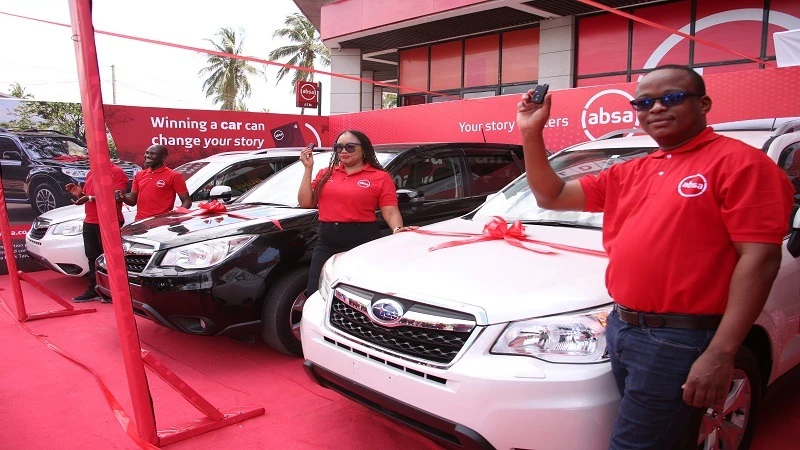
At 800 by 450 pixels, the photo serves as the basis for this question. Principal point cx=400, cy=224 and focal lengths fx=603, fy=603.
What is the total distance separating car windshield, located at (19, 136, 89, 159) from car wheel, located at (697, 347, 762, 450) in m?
7.89

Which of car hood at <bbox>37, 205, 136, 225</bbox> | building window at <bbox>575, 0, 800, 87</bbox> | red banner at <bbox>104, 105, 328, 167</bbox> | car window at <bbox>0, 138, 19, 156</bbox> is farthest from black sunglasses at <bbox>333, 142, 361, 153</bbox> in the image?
building window at <bbox>575, 0, 800, 87</bbox>

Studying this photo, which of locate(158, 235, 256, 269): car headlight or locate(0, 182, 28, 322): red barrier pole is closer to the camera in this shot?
locate(158, 235, 256, 269): car headlight

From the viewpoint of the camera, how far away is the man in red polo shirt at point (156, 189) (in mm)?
5906

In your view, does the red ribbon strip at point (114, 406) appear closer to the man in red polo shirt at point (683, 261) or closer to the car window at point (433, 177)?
the man in red polo shirt at point (683, 261)

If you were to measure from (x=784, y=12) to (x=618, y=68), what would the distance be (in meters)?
3.02

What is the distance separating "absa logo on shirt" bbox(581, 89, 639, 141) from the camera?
22.0 ft

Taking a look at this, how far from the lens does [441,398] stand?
2270mm

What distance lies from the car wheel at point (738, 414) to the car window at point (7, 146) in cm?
834

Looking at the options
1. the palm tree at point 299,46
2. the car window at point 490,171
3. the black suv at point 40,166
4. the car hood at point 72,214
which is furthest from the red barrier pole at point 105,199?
the palm tree at point 299,46

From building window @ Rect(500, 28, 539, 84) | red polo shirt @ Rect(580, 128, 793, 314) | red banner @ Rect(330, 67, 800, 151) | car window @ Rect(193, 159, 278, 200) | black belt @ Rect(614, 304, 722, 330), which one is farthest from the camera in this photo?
building window @ Rect(500, 28, 539, 84)

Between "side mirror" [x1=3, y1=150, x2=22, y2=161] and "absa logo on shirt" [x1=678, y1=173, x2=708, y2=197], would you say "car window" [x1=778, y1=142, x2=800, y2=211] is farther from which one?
"side mirror" [x1=3, y1=150, x2=22, y2=161]

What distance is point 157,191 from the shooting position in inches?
232

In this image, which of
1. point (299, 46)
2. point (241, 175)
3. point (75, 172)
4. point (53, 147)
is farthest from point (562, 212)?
point (299, 46)

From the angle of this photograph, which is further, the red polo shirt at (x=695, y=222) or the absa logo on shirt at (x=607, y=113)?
the absa logo on shirt at (x=607, y=113)
